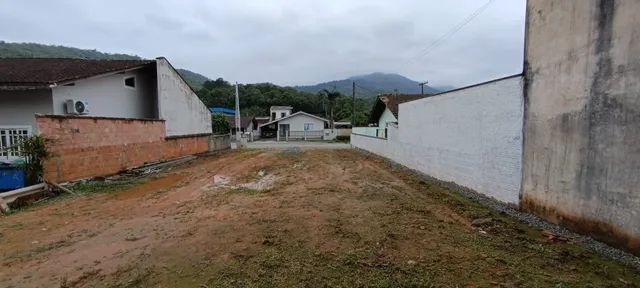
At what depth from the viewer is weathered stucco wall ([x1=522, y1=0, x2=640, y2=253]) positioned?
167 inches

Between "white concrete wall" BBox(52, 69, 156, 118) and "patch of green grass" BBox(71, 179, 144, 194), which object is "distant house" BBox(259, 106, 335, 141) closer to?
"white concrete wall" BBox(52, 69, 156, 118)

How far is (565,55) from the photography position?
5355 millimetres

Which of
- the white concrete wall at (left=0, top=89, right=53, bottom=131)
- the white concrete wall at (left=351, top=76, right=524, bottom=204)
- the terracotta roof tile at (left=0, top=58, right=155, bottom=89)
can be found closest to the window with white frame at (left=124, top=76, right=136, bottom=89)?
the terracotta roof tile at (left=0, top=58, right=155, bottom=89)

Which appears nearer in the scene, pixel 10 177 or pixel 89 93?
pixel 10 177

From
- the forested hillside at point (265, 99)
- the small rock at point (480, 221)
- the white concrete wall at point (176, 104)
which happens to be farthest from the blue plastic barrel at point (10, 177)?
the forested hillside at point (265, 99)

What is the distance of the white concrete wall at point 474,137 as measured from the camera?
6.75m

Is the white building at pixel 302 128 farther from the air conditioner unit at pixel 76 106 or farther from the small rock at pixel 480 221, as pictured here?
the small rock at pixel 480 221

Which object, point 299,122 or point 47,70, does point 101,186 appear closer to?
point 47,70

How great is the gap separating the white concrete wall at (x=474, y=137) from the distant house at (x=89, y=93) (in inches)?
443

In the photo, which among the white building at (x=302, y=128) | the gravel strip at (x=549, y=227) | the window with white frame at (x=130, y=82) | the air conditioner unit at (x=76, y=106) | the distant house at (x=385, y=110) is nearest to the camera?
the gravel strip at (x=549, y=227)

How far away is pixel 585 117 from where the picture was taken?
16.1 ft

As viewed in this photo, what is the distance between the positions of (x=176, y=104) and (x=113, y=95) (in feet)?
13.5

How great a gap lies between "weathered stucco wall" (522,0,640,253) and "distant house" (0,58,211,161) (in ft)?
39.6

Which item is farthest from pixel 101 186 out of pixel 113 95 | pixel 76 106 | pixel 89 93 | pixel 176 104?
pixel 176 104
